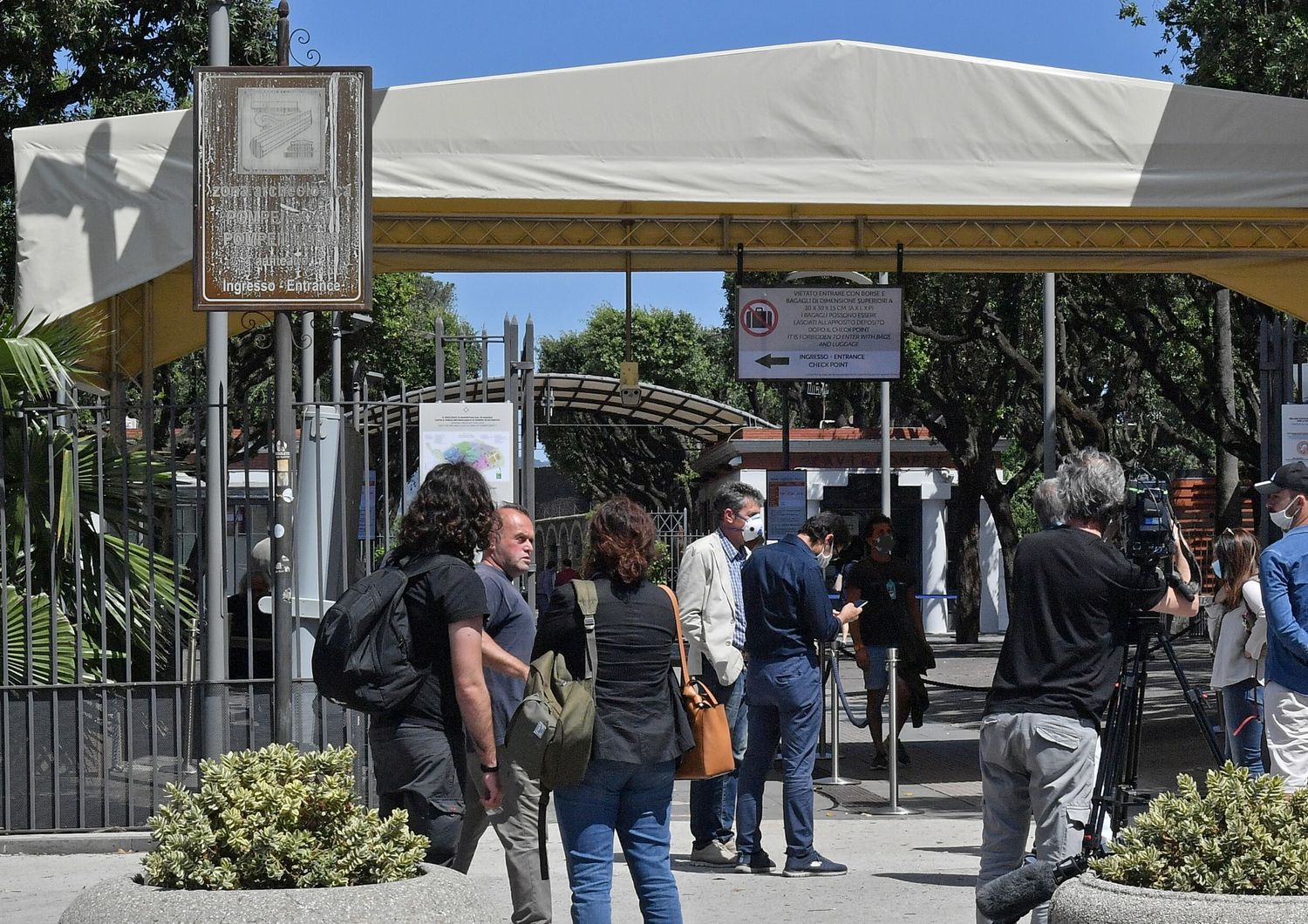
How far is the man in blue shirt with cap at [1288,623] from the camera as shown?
597 centimetres

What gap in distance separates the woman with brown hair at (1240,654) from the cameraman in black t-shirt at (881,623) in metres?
3.02

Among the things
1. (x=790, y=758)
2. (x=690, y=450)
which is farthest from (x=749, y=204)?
(x=690, y=450)

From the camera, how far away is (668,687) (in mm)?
5461

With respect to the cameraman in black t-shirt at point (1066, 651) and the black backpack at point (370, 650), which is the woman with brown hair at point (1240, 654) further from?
the black backpack at point (370, 650)

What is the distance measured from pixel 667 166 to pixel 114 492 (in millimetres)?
3617

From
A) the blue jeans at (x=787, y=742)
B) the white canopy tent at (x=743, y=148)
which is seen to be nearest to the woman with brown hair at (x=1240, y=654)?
the white canopy tent at (x=743, y=148)

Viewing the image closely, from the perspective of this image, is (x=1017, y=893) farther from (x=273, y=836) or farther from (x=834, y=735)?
(x=834, y=735)

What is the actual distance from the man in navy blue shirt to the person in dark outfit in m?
2.82

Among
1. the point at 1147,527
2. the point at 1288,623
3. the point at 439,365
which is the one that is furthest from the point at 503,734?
the point at 439,365

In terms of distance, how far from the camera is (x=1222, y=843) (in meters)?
3.95

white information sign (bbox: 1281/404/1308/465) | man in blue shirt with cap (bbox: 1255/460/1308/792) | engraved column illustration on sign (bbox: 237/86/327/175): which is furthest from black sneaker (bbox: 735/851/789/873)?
white information sign (bbox: 1281/404/1308/465)

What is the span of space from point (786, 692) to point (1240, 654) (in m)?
2.67

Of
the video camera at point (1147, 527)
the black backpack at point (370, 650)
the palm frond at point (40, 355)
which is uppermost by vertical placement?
the palm frond at point (40, 355)

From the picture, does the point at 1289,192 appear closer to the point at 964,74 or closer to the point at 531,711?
the point at 964,74
